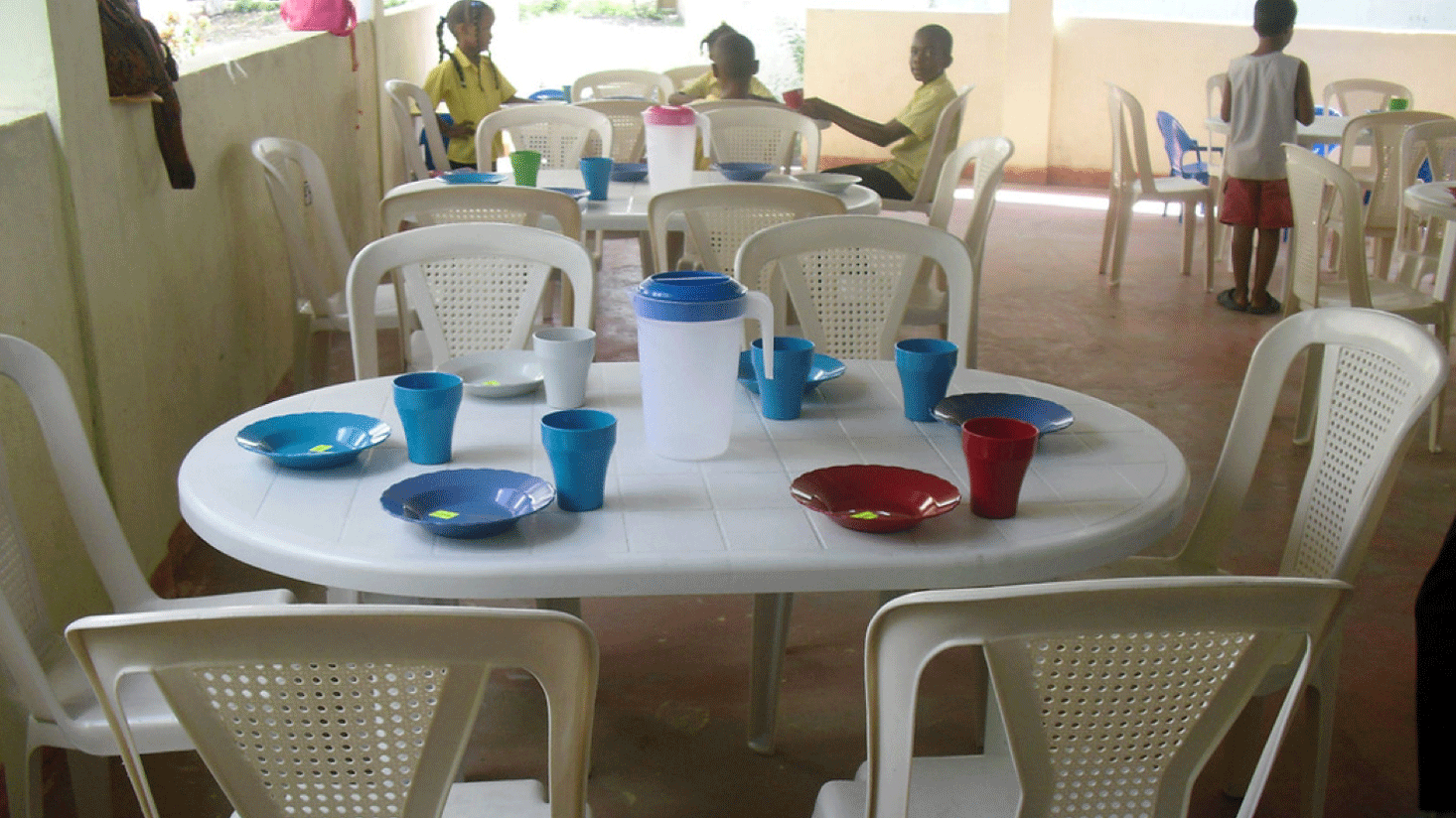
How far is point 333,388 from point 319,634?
1.08 metres

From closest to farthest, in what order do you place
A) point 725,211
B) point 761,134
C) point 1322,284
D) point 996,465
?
point 996,465 < point 725,211 < point 1322,284 < point 761,134

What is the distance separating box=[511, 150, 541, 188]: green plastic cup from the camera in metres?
3.74

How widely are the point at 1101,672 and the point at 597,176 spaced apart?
2907 millimetres

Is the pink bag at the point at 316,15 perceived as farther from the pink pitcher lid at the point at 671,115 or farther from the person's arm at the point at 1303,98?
the person's arm at the point at 1303,98

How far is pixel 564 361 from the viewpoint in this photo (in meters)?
1.91

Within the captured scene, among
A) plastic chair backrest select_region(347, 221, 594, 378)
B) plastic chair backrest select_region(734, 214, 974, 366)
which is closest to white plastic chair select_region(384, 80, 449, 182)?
plastic chair backrest select_region(347, 221, 594, 378)

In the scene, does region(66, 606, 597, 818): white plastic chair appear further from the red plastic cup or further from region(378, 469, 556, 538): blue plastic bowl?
the red plastic cup

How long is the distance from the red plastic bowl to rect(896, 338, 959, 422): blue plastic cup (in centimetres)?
26

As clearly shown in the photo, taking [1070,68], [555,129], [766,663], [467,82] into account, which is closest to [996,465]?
[766,663]

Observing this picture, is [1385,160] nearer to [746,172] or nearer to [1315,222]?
[1315,222]

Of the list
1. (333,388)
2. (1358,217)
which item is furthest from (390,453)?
(1358,217)

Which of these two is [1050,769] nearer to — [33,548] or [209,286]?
[33,548]

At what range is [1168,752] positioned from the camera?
1.25 m

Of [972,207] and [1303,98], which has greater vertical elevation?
[1303,98]
